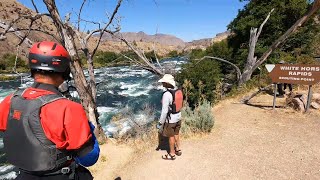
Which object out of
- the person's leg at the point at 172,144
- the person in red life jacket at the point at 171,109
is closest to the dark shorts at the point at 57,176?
the person in red life jacket at the point at 171,109

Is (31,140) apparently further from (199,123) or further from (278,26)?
(278,26)

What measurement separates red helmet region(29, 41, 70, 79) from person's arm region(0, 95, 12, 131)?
425 mm

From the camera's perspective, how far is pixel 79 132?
2.40 metres

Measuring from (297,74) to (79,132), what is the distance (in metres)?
9.68

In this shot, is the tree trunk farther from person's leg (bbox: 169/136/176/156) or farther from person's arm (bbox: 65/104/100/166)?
person's arm (bbox: 65/104/100/166)

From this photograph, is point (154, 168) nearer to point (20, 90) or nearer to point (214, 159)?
point (214, 159)

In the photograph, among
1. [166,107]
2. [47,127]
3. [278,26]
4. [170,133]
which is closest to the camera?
[47,127]

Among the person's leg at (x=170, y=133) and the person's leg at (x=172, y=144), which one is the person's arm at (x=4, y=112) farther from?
the person's leg at (x=172, y=144)

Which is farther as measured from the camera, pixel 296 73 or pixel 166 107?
pixel 296 73

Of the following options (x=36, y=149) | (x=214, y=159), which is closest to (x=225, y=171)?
(x=214, y=159)

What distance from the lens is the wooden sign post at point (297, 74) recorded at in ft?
33.4

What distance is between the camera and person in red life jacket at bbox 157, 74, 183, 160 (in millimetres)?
6453

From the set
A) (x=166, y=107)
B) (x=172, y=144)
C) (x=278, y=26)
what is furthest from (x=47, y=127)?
(x=278, y=26)

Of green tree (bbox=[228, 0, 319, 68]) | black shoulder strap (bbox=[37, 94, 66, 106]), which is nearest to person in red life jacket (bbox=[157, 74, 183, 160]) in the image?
black shoulder strap (bbox=[37, 94, 66, 106])
